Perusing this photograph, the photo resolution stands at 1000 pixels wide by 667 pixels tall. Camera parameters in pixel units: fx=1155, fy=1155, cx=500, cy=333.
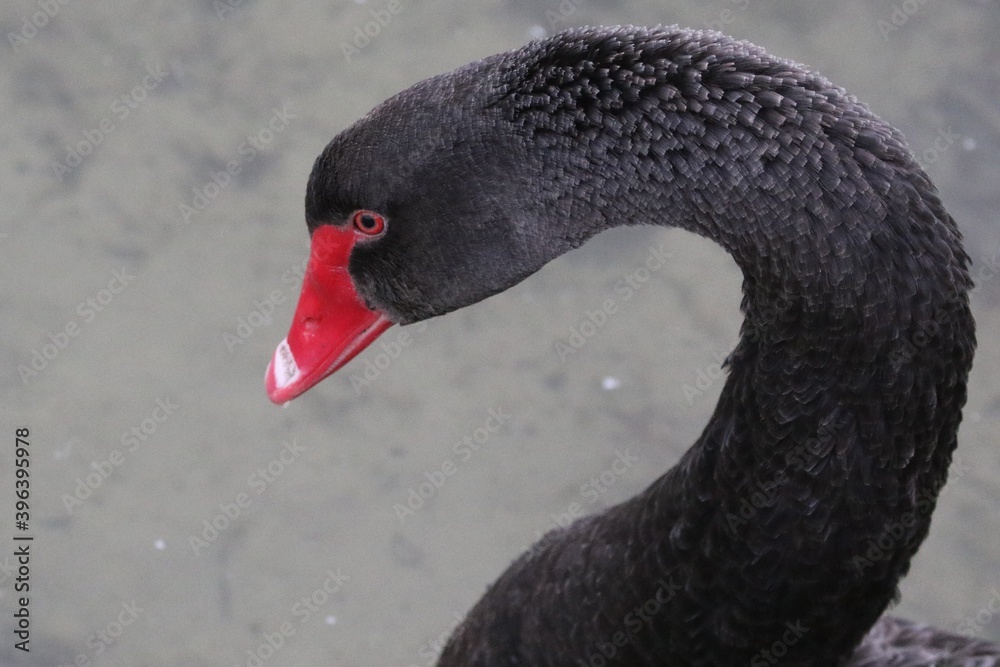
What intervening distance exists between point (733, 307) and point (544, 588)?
1703mm

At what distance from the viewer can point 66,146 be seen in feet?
→ 13.2

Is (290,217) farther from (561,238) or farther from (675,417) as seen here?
(561,238)

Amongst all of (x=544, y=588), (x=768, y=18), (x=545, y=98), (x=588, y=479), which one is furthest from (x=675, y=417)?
(x=545, y=98)
